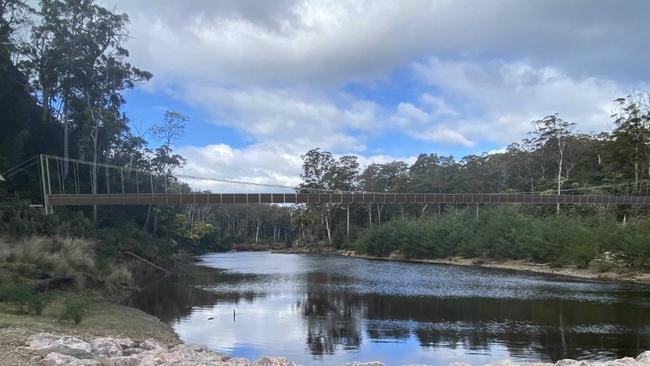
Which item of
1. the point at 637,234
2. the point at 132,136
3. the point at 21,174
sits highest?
the point at 132,136

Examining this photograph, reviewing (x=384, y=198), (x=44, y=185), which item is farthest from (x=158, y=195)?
(x=384, y=198)

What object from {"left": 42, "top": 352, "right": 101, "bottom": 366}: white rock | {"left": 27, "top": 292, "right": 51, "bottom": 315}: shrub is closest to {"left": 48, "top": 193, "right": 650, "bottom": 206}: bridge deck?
{"left": 27, "top": 292, "right": 51, "bottom": 315}: shrub

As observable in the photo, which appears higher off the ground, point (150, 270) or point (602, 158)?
point (602, 158)

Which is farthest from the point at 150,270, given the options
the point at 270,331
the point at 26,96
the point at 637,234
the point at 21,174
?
the point at 637,234

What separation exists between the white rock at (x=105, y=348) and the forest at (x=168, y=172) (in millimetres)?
19782

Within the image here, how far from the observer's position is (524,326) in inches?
799

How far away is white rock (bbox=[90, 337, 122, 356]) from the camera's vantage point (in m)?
10.3

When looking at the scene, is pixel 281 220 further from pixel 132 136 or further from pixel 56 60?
pixel 56 60

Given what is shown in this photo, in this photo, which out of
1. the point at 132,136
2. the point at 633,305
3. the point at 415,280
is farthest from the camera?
the point at 132,136

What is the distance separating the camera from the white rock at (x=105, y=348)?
10.3 m

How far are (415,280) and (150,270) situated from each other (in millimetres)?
20596

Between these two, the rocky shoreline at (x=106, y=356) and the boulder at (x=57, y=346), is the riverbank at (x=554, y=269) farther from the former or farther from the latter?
the boulder at (x=57, y=346)

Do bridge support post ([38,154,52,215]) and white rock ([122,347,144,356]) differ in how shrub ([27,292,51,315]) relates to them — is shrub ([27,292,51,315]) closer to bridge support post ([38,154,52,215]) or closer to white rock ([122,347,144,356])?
white rock ([122,347,144,356])

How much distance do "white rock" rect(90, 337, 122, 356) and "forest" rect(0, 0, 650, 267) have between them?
779 inches
